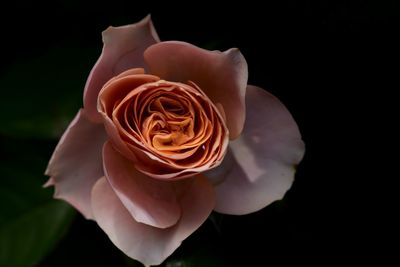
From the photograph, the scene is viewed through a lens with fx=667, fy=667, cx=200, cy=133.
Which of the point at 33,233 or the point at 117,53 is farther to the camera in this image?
the point at 33,233

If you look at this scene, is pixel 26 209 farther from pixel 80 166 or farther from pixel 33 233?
pixel 80 166

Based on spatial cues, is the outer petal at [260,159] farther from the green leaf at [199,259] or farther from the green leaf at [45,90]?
the green leaf at [45,90]

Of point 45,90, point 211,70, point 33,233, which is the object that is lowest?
point 33,233

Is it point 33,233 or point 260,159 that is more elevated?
point 260,159

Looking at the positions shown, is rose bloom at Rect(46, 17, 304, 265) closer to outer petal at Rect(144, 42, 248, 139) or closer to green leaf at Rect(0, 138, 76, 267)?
outer petal at Rect(144, 42, 248, 139)

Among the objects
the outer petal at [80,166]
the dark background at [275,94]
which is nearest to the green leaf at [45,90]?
the dark background at [275,94]

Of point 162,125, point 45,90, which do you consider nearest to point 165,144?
point 162,125
